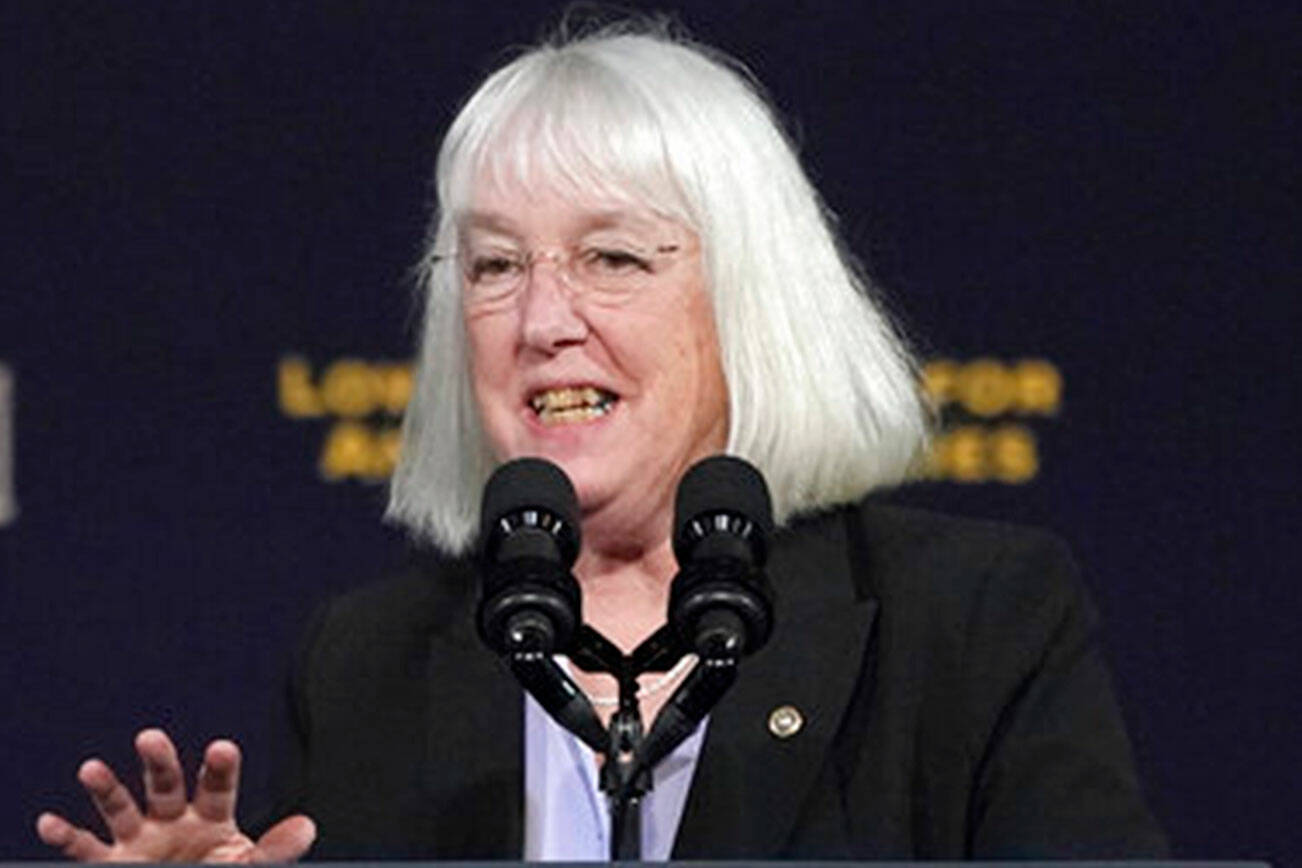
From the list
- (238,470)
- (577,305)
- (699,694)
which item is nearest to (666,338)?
(577,305)

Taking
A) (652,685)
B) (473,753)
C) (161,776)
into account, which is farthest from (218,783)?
(652,685)

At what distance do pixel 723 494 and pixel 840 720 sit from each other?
0.47 m

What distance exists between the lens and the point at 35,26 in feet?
11.4

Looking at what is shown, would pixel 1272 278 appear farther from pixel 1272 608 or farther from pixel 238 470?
pixel 238 470

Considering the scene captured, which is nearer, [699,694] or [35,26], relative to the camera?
[699,694]

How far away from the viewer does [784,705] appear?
2520 millimetres

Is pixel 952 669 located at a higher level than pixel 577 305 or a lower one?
lower

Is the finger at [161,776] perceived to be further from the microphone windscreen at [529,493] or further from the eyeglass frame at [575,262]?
the eyeglass frame at [575,262]

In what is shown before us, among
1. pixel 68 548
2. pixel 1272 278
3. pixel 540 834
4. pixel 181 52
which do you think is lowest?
pixel 540 834

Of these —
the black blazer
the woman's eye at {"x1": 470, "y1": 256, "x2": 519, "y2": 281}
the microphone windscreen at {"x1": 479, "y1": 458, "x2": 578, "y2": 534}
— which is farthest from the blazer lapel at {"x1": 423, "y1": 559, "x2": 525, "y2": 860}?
the microphone windscreen at {"x1": 479, "y1": 458, "x2": 578, "y2": 534}

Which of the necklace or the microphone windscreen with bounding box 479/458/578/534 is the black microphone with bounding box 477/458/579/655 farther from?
the necklace

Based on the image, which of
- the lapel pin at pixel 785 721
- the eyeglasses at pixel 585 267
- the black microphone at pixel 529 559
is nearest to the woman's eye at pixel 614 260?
the eyeglasses at pixel 585 267

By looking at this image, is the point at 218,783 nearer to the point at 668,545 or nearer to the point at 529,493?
the point at 529,493

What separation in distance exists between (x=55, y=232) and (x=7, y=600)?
332mm
